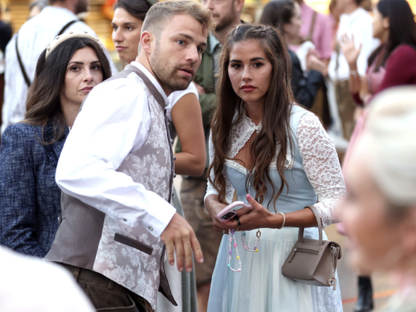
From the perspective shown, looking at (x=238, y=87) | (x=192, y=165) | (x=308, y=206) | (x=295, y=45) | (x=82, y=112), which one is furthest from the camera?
(x=295, y=45)

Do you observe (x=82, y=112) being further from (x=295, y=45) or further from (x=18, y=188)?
(x=295, y=45)

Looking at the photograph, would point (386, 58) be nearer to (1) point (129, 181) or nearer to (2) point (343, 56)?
(2) point (343, 56)

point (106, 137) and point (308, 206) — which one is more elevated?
point (106, 137)

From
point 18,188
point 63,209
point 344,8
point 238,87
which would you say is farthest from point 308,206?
point 344,8

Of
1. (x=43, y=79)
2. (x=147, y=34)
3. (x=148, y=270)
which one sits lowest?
(x=148, y=270)

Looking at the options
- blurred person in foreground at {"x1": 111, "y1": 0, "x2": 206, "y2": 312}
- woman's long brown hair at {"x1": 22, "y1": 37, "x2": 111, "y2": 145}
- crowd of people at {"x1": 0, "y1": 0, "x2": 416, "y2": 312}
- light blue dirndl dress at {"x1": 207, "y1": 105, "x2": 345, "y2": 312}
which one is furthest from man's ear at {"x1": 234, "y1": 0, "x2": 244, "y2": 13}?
light blue dirndl dress at {"x1": 207, "y1": 105, "x2": 345, "y2": 312}

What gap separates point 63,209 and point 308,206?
1.06 metres

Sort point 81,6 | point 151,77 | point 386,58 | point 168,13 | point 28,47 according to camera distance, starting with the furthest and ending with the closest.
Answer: point 81,6
point 386,58
point 28,47
point 168,13
point 151,77

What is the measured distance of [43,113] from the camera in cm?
276

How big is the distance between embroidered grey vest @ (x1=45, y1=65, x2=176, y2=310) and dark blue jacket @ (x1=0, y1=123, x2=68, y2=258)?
1.41 feet

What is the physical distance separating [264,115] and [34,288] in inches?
69.6

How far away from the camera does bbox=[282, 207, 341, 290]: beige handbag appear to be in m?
2.41

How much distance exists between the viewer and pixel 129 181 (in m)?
1.89

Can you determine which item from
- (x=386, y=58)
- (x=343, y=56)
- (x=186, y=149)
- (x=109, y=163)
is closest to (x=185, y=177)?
(x=186, y=149)
